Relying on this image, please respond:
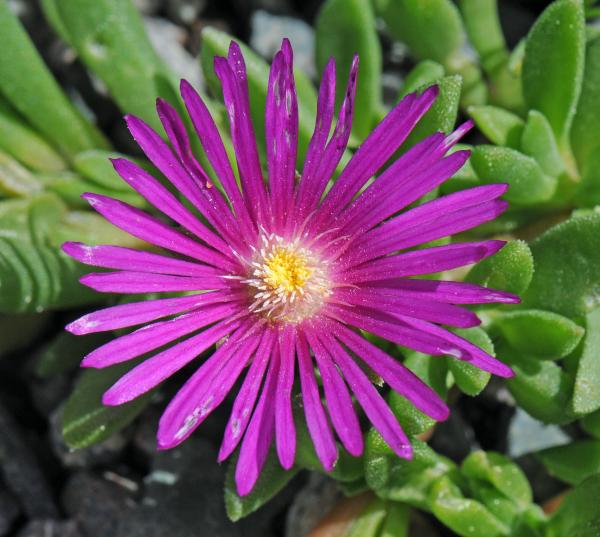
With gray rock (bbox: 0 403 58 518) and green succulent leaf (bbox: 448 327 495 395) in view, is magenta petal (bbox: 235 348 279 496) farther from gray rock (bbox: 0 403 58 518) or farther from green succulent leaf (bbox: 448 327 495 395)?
gray rock (bbox: 0 403 58 518)

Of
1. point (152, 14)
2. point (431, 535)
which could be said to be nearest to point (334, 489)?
point (431, 535)

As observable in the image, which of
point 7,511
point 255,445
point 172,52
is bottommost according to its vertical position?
point 7,511

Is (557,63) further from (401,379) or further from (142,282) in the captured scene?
(142,282)

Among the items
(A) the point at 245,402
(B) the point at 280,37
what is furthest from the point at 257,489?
(B) the point at 280,37

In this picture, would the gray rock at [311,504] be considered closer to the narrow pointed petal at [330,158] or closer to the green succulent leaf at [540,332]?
the green succulent leaf at [540,332]

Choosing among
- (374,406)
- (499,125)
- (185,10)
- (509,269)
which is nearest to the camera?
(374,406)

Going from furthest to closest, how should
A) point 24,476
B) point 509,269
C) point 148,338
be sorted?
point 24,476 → point 509,269 → point 148,338

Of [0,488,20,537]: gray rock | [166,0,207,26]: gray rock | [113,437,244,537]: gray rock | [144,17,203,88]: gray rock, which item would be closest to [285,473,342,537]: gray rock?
[113,437,244,537]: gray rock
